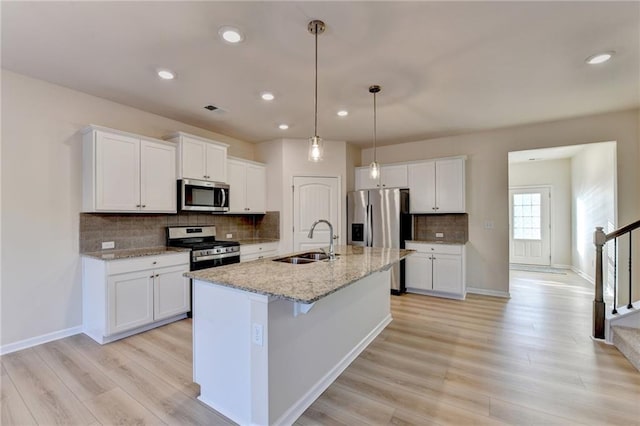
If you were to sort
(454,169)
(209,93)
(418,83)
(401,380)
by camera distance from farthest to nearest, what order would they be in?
1. (454,169)
2. (209,93)
3. (418,83)
4. (401,380)

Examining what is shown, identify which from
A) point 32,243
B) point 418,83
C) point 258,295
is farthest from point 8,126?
point 418,83

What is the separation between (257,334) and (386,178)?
4.10 m

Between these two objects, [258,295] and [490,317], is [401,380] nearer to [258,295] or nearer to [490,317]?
[258,295]

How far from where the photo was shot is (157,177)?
3.56 metres

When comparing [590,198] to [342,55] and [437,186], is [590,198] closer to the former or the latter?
[437,186]

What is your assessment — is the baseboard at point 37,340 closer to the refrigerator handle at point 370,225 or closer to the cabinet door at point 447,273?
the refrigerator handle at point 370,225

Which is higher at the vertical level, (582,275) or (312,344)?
(312,344)

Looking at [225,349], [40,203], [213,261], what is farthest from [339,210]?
[40,203]

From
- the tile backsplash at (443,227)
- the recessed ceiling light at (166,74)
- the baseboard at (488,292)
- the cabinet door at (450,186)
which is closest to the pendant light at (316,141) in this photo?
the recessed ceiling light at (166,74)

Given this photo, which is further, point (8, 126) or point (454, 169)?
point (454, 169)

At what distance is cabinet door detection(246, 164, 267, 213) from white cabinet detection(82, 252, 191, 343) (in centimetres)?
158

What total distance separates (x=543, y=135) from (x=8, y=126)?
638 centimetres

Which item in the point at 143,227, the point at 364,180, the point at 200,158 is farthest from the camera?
the point at 364,180

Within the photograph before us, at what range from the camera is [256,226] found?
532cm
